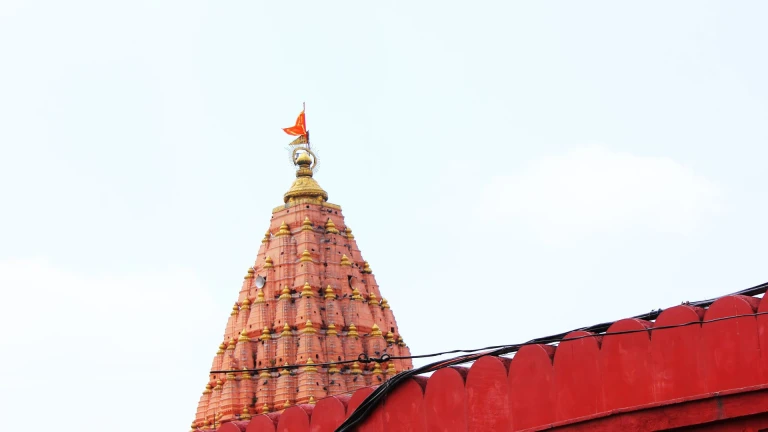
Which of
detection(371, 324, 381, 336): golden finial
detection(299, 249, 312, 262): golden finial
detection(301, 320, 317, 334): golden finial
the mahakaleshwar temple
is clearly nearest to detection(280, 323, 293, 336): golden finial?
detection(301, 320, 317, 334): golden finial

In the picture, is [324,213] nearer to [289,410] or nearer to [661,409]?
[289,410]

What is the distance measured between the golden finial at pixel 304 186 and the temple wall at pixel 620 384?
22963mm

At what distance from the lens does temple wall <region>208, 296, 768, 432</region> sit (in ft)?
44.3

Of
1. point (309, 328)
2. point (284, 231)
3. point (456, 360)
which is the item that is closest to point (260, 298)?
point (309, 328)

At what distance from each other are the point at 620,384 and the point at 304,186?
2643 cm

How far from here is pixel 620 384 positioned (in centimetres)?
1467

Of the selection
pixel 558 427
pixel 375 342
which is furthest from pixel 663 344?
pixel 375 342

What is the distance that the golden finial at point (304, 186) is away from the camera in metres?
40.3

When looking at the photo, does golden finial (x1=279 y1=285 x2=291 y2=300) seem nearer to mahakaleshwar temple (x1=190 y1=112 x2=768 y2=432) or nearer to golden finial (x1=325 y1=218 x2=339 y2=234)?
golden finial (x1=325 y1=218 x2=339 y2=234)

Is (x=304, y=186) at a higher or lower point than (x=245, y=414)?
higher

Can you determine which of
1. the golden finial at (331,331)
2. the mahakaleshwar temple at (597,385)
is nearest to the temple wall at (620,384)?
the mahakaleshwar temple at (597,385)

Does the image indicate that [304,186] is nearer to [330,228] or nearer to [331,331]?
[330,228]

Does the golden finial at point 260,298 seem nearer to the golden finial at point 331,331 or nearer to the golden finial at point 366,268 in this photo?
the golden finial at point 331,331

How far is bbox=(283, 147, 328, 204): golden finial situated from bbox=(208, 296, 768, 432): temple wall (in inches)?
904
